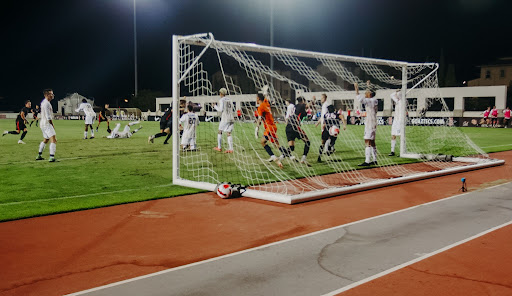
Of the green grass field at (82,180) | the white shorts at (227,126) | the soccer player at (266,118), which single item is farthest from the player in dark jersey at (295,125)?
the white shorts at (227,126)

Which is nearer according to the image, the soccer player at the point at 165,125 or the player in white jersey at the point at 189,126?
the player in white jersey at the point at 189,126

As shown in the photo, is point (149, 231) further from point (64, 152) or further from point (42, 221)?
point (64, 152)

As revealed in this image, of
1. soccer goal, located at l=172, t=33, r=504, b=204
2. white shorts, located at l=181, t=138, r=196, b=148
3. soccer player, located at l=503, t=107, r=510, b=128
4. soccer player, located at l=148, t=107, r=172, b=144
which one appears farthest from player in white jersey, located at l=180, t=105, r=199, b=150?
soccer player, located at l=503, t=107, r=510, b=128

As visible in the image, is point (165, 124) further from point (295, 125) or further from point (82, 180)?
point (82, 180)

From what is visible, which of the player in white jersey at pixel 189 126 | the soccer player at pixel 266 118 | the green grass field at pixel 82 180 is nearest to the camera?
the green grass field at pixel 82 180

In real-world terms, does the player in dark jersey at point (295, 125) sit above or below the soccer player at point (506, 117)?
below

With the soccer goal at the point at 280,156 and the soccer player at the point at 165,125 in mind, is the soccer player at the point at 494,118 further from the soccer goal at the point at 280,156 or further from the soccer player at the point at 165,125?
the soccer player at the point at 165,125

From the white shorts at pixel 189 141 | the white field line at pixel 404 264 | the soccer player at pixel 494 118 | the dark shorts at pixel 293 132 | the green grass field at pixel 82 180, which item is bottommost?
the white field line at pixel 404 264

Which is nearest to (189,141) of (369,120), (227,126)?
(227,126)

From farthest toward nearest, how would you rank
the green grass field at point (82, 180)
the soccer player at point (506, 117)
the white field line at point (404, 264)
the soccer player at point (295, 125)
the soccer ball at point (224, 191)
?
1. the soccer player at point (506, 117)
2. the soccer player at point (295, 125)
3. the soccer ball at point (224, 191)
4. the green grass field at point (82, 180)
5. the white field line at point (404, 264)

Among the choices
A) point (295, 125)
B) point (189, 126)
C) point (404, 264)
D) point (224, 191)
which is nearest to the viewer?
point (404, 264)

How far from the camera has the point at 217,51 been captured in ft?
30.1

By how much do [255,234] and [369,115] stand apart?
303 inches

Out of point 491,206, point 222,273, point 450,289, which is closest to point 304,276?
point 222,273
